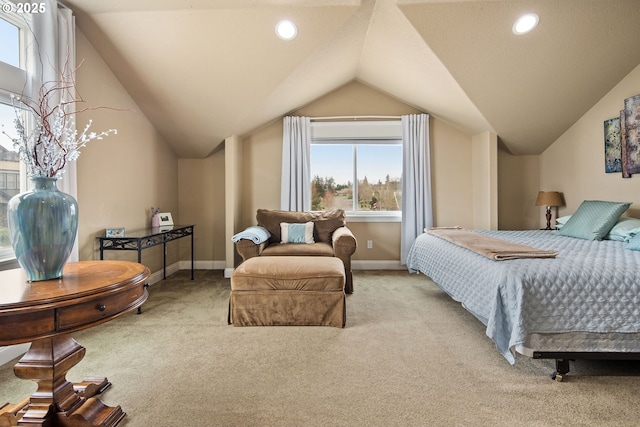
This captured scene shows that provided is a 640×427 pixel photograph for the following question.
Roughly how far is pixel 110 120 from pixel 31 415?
2.65m

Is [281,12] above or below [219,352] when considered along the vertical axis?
above

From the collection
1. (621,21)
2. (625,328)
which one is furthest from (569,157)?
(625,328)

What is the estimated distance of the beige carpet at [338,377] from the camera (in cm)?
153

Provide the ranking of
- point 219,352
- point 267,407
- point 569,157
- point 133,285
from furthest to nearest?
point 569,157 → point 219,352 → point 267,407 → point 133,285

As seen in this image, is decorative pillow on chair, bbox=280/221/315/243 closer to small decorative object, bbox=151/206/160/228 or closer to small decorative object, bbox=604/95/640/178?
small decorative object, bbox=151/206/160/228

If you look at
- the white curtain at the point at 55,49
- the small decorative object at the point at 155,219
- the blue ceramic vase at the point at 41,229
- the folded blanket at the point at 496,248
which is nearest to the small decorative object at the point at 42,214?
the blue ceramic vase at the point at 41,229

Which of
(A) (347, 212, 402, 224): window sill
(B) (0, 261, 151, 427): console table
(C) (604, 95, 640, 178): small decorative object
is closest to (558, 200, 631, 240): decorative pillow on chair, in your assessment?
(C) (604, 95, 640, 178): small decorative object

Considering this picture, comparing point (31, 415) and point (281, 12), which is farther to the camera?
point (281, 12)

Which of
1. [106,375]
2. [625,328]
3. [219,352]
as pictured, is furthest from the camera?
[219,352]

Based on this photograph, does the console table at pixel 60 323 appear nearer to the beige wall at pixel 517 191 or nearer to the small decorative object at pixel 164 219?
the small decorative object at pixel 164 219

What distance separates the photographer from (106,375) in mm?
1874

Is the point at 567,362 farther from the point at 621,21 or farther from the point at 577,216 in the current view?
the point at 621,21

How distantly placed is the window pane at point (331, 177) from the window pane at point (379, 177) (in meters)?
0.16

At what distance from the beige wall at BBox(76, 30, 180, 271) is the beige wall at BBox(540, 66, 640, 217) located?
5087mm
